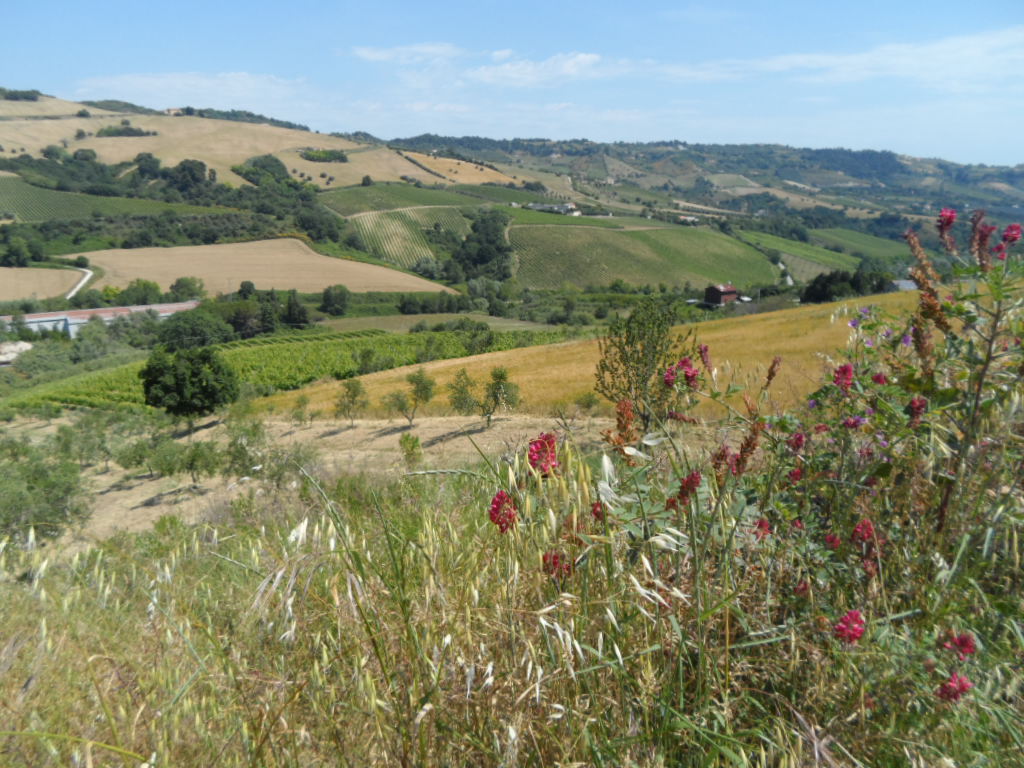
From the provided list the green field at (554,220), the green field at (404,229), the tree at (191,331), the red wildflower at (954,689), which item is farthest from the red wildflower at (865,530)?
the green field at (554,220)

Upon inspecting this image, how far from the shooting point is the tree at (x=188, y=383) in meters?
31.5

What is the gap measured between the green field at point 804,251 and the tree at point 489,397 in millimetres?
93526

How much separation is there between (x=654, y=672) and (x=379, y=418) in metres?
27.7

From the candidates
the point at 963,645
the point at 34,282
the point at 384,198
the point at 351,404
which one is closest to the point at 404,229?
the point at 384,198

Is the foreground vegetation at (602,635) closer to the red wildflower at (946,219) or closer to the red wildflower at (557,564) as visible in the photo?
the red wildflower at (557,564)

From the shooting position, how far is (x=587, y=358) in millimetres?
36500

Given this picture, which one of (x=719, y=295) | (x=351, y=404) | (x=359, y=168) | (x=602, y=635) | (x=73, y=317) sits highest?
(x=359, y=168)

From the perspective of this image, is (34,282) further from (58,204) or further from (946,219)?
(946,219)

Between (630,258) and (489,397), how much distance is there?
287 ft

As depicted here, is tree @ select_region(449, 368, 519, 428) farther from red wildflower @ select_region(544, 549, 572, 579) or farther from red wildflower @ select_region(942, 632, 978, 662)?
red wildflower @ select_region(942, 632, 978, 662)

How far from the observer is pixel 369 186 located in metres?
141

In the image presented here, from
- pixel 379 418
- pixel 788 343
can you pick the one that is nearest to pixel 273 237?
pixel 379 418

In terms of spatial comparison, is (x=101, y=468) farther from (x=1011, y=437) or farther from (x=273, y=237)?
(x=273, y=237)

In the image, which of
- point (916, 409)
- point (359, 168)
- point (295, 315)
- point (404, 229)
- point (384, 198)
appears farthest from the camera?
point (359, 168)
